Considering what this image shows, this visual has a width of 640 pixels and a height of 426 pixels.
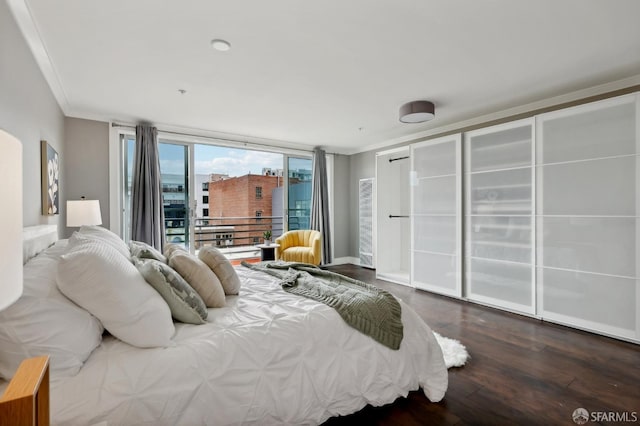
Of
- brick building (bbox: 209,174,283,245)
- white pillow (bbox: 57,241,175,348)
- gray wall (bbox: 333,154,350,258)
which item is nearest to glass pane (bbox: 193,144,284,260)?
brick building (bbox: 209,174,283,245)

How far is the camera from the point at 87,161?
414cm

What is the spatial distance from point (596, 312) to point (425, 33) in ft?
9.87


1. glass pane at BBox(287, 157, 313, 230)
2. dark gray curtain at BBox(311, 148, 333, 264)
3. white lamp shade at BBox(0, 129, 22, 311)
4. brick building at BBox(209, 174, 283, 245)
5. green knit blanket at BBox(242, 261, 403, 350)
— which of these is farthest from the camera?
brick building at BBox(209, 174, 283, 245)

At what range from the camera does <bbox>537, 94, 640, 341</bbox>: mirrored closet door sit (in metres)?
2.84

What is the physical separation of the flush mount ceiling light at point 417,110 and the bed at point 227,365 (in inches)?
99.6

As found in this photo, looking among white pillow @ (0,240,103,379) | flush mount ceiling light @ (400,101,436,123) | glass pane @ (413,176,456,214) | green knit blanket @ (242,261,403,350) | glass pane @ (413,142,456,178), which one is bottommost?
green knit blanket @ (242,261,403,350)

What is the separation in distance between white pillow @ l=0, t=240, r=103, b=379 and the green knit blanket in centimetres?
119

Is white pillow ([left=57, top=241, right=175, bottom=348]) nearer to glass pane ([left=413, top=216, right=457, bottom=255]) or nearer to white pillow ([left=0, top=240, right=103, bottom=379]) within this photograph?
white pillow ([left=0, top=240, right=103, bottom=379])

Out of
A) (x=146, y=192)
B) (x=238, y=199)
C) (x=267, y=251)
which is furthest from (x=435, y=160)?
(x=238, y=199)

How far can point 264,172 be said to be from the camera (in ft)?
26.3

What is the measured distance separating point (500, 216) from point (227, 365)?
354 centimetres

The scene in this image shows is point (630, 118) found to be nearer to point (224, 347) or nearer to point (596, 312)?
point (596, 312)

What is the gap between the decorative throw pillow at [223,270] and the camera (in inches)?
84.0

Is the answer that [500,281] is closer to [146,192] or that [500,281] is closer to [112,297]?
[112,297]
